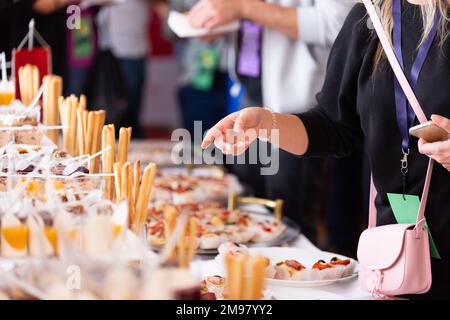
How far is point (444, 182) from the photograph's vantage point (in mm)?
1857

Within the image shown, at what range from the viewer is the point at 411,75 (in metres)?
1.86

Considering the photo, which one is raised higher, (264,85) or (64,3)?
(64,3)

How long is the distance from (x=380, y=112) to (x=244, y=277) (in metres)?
0.83

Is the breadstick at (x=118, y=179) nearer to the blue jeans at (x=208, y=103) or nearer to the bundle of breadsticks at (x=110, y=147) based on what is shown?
the bundle of breadsticks at (x=110, y=147)

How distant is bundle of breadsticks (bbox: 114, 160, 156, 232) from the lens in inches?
67.6

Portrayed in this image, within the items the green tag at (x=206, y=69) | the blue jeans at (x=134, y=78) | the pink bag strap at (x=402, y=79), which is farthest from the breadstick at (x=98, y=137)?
the blue jeans at (x=134, y=78)

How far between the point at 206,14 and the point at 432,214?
5.44ft

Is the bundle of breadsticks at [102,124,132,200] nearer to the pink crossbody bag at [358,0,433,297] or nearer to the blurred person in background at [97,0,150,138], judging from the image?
the pink crossbody bag at [358,0,433,297]

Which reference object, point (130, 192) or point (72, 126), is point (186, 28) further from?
point (130, 192)

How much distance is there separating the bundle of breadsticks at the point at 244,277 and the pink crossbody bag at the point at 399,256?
559mm

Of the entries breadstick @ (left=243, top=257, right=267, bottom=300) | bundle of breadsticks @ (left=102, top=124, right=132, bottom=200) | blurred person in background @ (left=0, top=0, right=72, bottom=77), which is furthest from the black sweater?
blurred person in background @ (left=0, top=0, right=72, bottom=77)
